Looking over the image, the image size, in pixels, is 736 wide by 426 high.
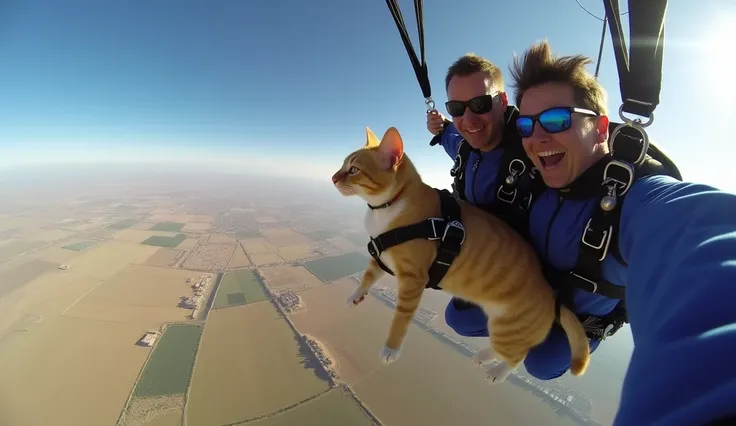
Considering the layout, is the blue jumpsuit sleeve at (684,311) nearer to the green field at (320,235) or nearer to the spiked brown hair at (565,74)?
the spiked brown hair at (565,74)

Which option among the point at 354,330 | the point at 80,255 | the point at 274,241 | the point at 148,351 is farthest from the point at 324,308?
the point at 80,255

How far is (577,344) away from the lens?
6.02ft

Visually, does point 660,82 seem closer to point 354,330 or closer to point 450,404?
point 450,404

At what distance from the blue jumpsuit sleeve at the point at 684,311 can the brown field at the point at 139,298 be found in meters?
23.9

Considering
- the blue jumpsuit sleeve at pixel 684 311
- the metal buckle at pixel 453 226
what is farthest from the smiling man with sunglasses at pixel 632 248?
the metal buckle at pixel 453 226

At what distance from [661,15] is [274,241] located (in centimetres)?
4129

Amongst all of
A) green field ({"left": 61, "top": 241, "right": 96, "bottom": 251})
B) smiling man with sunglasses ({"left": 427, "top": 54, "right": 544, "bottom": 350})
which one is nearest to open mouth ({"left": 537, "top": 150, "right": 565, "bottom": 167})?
smiling man with sunglasses ({"left": 427, "top": 54, "right": 544, "bottom": 350})

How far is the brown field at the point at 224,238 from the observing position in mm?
37444

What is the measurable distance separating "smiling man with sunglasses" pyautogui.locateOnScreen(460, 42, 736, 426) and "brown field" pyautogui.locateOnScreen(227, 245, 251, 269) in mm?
30909

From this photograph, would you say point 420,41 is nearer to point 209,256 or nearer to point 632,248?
point 632,248

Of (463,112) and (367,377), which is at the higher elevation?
(463,112)

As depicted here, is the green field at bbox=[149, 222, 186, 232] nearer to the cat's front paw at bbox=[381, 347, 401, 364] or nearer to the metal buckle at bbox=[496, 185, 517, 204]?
the cat's front paw at bbox=[381, 347, 401, 364]

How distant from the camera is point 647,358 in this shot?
55cm

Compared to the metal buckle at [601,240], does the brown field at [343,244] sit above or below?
below
